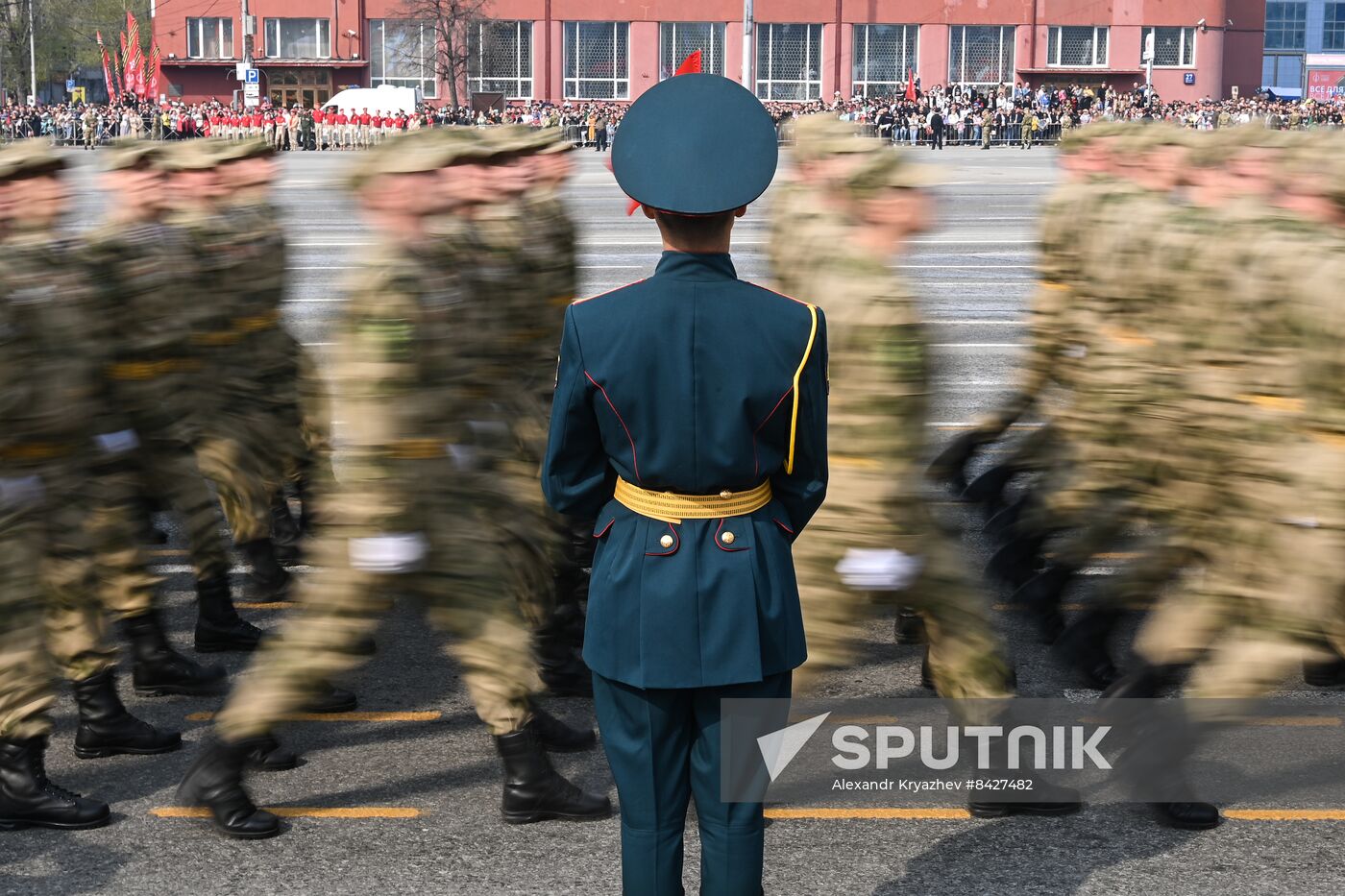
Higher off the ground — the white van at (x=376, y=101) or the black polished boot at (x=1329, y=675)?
the white van at (x=376, y=101)

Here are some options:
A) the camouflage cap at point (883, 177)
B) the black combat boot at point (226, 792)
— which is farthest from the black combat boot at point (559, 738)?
the camouflage cap at point (883, 177)

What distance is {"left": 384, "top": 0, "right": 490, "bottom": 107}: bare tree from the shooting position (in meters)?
68.4

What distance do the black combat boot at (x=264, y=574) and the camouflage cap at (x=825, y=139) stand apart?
305 cm

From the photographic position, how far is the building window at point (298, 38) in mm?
71775

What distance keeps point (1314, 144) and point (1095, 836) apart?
2.81m

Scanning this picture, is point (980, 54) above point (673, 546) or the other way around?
above

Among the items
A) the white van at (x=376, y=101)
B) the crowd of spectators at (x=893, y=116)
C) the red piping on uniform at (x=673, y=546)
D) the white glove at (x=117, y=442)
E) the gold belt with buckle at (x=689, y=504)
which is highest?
the white van at (x=376, y=101)

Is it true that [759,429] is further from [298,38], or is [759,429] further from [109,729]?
[298,38]

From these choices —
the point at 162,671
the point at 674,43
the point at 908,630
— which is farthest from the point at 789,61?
the point at 162,671

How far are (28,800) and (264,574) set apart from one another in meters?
2.28

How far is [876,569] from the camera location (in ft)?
14.4

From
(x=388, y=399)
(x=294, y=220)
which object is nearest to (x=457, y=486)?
(x=388, y=399)

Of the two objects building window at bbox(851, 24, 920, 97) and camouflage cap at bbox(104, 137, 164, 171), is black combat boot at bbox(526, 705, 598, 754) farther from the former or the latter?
building window at bbox(851, 24, 920, 97)

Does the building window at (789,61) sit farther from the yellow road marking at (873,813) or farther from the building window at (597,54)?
the yellow road marking at (873,813)
